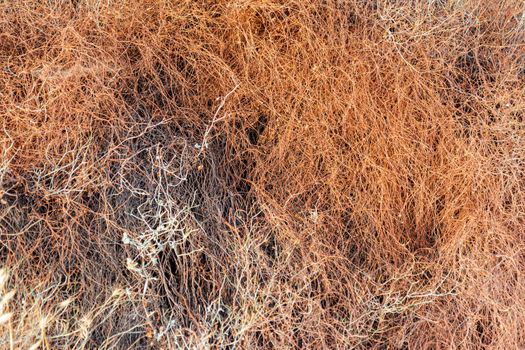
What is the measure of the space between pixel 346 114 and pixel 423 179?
462 mm

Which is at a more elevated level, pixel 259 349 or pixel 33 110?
pixel 33 110

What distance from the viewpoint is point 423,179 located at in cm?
216

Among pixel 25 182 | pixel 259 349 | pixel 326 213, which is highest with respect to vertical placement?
pixel 25 182

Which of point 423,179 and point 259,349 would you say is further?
point 423,179

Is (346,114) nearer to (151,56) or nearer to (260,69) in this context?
(260,69)

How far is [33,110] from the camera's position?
6.65 ft

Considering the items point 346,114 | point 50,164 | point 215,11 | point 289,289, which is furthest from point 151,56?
point 289,289

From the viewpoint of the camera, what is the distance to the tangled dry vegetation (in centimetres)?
198

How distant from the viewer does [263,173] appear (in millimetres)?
2123

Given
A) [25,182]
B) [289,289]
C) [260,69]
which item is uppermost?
[260,69]

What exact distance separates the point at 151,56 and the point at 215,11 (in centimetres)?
36

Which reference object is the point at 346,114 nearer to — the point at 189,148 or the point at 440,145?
the point at 440,145

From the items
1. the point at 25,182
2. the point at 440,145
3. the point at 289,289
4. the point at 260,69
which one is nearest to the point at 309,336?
the point at 289,289

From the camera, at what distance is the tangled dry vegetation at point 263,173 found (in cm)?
198
